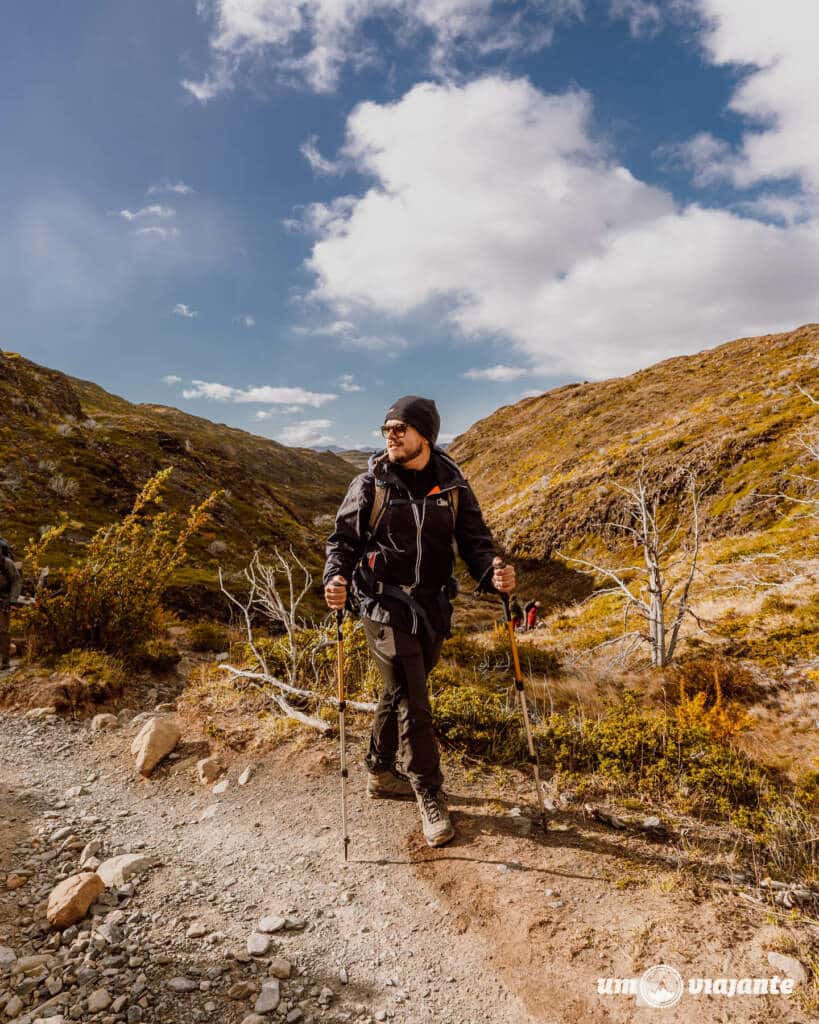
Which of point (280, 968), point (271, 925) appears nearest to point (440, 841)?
point (271, 925)

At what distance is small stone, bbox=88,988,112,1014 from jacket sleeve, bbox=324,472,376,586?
2669mm

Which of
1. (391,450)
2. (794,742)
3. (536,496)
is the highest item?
(536,496)

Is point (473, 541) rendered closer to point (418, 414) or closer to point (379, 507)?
point (379, 507)

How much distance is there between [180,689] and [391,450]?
21.7 ft

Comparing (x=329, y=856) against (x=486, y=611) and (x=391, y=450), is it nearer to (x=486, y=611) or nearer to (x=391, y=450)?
(x=391, y=450)

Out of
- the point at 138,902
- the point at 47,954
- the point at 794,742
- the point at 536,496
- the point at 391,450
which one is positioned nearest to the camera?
the point at 47,954

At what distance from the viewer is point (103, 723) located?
258 inches

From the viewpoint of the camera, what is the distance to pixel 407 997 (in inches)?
106

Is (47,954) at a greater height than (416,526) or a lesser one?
lesser

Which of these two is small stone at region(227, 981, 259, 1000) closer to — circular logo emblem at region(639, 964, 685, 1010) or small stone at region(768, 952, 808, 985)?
circular logo emblem at region(639, 964, 685, 1010)

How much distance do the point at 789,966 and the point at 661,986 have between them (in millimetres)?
690

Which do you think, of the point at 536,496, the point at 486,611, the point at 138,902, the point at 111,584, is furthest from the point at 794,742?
the point at 536,496

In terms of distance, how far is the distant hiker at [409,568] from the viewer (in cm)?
410

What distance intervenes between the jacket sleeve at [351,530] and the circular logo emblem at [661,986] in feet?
10.2
